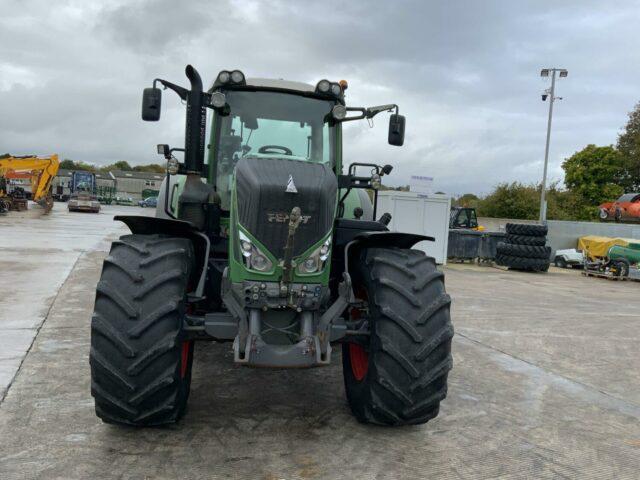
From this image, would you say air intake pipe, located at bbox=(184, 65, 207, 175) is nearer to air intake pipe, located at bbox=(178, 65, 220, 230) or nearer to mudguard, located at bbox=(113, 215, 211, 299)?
air intake pipe, located at bbox=(178, 65, 220, 230)

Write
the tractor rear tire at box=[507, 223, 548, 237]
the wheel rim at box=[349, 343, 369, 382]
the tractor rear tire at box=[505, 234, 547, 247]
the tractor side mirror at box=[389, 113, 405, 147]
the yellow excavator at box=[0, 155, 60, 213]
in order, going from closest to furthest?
the wheel rim at box=[349, 343, 369, 382]
the tractor side mirror at box=[389, 113, 405, 147]
the tractor rear tire at box=[505, 234, 547, 247]
the tractor rear tire at box=[507, 223, 548, 237]
the yellow excavator at box=[0, 155, 60, 213]

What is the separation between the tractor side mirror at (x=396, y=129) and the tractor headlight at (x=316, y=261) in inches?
74.0

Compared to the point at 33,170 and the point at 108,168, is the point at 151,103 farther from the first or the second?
the point at 108,168

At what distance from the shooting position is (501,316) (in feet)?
30.9

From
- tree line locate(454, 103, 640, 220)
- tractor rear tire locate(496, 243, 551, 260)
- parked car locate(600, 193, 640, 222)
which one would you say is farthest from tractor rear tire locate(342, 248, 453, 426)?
tree line locate(454, 103, 640, 220)

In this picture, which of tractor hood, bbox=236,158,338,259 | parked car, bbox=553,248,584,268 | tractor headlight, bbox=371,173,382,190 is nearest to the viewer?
tractor hood, bbox=236,158,338,259

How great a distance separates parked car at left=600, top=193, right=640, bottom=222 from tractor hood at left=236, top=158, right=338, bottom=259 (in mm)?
28239

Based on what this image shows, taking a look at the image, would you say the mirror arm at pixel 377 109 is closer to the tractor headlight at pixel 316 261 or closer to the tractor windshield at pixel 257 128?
the tractor windshield at pixel 257 128

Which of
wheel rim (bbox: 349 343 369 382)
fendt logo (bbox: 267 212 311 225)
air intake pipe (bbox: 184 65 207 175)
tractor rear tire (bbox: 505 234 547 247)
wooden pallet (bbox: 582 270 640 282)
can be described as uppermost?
air intake pipe (bbox: 184 65 207 175)

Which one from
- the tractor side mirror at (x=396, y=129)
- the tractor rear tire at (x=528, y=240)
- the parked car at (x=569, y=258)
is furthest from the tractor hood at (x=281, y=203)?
the parked car at (x=569, y=258)

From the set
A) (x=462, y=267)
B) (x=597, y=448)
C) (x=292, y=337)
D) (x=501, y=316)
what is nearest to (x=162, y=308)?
(x=292, y=337)

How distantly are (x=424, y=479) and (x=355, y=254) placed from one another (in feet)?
5.57

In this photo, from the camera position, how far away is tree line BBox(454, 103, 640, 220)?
144 feet

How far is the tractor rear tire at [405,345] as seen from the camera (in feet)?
12.0
